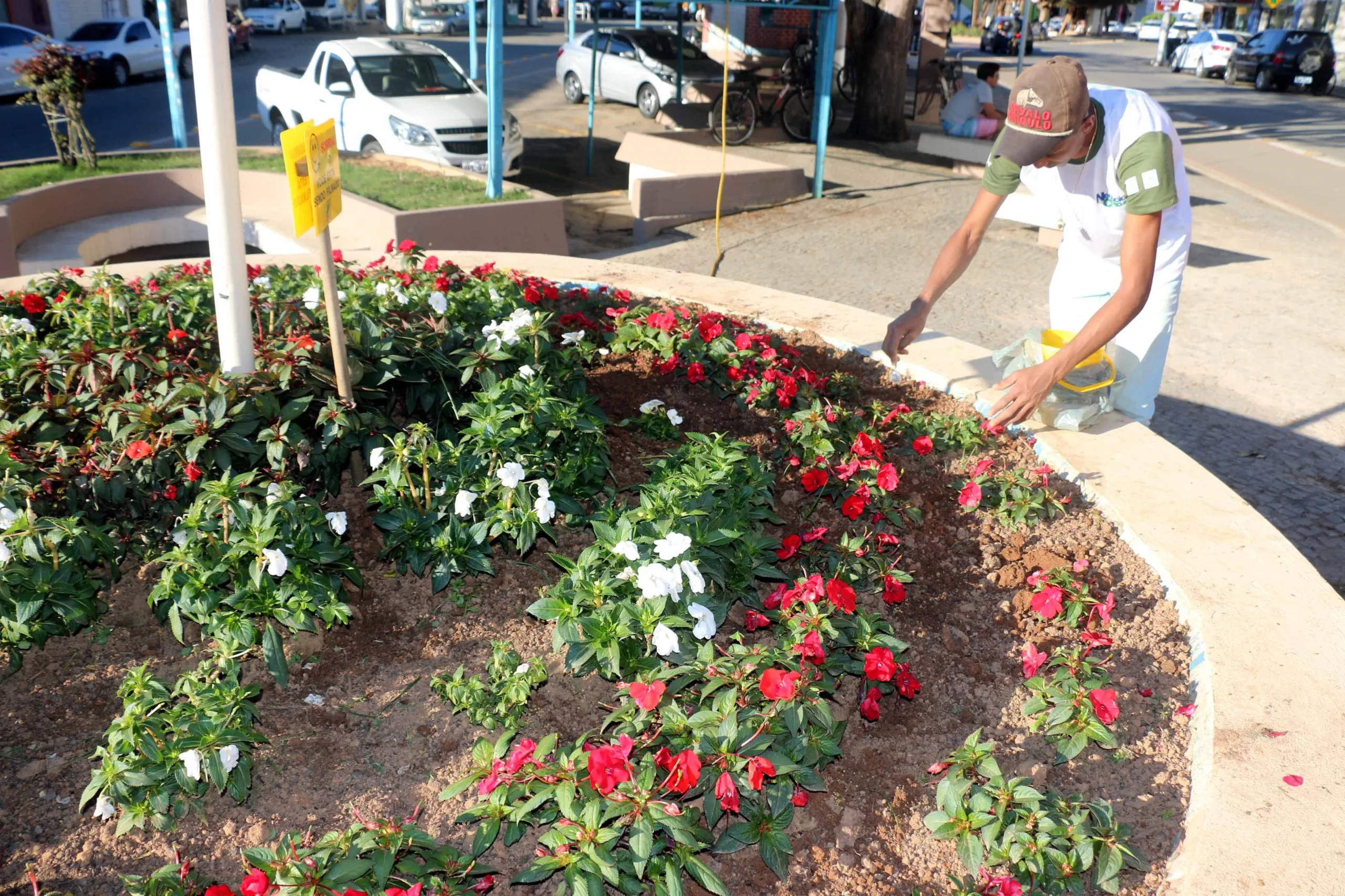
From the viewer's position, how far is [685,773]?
2031 mm

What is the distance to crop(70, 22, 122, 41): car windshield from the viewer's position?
896 inches

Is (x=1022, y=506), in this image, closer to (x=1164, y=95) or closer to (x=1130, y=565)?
(x=1130, y=565)

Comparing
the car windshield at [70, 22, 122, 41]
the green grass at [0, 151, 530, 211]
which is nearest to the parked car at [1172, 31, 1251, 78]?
the green grass at [0, 151, 530, 211]

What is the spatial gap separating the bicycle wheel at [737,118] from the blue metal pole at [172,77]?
6777 millimetres

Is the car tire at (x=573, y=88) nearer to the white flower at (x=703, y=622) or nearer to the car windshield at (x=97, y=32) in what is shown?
the car windshield at (x=97, y=32)

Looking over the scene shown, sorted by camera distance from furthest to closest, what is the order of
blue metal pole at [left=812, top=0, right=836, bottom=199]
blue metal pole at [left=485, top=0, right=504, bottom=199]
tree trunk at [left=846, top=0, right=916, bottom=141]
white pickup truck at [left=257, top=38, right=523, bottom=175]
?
tree trunk at [left=846, top=0, right=916, bottom=141], white pickup truck at [left=257, top=38, right=523, bottom=175], blue metal pole at [left=812, top=0, right=836, bottom=199], blue metal pole at [left=485, top=0, right=504, bottom=199]

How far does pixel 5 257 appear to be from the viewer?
7.05 m

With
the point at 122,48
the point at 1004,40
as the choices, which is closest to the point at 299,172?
the point at 122,48

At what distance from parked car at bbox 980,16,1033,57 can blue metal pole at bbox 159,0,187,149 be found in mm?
39804

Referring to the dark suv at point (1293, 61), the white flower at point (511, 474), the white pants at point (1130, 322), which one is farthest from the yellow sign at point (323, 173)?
the dark suv at point (1293, 61)

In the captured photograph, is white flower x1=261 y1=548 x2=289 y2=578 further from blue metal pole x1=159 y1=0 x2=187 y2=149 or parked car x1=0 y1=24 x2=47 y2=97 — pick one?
parked car x1=0 y1=24 x2=47 y2=97

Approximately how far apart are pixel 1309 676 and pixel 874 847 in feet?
3.80

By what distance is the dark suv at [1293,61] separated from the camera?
27312mm

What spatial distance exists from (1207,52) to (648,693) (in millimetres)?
38048
